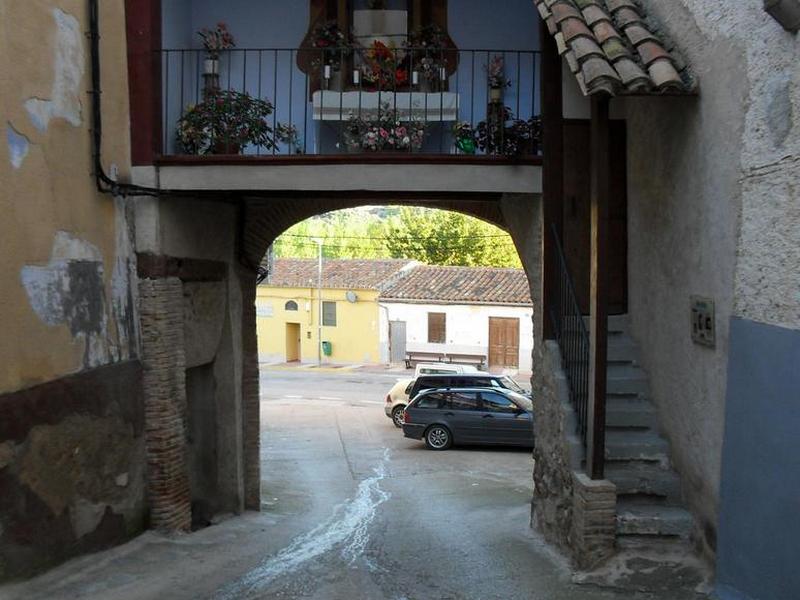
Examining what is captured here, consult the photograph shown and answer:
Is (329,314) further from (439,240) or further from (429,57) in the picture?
(429,57)

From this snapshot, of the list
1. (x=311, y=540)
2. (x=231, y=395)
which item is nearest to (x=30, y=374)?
(x=311, y=540)

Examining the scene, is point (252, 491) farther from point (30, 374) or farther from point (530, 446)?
point (530, 446)

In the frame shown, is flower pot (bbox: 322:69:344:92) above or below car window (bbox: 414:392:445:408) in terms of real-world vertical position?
above

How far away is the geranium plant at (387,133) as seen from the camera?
30.7 ft

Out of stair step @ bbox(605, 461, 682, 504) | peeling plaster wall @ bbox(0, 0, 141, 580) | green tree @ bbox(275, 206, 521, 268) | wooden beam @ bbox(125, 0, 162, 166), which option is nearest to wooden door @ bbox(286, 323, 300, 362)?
green tree @ bbox(275, 206, 521, 268)

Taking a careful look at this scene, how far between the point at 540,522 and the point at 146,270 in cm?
451

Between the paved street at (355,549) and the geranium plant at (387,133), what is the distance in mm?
4021

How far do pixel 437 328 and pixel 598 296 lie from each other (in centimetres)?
3046

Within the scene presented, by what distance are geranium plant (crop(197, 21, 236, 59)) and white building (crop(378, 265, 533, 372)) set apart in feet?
83.1

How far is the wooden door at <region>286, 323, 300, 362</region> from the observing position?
41.6 meters

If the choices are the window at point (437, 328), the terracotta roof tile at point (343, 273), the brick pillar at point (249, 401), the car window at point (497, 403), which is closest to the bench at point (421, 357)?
the window at point (437, 328)

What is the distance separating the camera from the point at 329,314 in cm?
4006

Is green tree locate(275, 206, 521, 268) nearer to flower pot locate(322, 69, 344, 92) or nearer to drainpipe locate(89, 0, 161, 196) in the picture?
flower pot locate(322, 69, 344, 92)

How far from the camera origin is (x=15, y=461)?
256 inches
